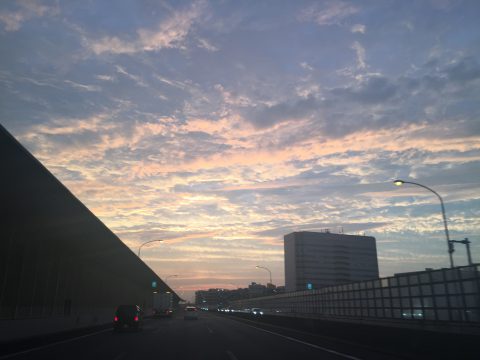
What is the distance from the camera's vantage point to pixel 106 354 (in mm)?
15188

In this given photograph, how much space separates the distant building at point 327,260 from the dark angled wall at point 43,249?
110441 mm

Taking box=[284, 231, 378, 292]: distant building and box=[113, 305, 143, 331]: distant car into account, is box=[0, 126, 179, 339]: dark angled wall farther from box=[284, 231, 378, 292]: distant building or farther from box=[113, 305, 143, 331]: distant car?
box=[284, 231, 378, 292]: distant building

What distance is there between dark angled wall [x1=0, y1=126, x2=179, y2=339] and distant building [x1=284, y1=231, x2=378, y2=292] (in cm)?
11044

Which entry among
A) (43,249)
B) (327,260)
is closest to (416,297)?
(43,249)

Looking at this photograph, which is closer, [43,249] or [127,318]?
[43,249]

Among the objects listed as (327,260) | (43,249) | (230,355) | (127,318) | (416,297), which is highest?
(327,260)

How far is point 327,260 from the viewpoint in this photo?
15200 cm

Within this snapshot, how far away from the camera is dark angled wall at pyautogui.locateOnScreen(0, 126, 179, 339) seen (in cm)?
1847

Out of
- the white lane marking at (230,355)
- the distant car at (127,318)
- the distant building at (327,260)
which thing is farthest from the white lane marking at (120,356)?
the distant building at (327,260)

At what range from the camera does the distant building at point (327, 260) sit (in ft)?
490

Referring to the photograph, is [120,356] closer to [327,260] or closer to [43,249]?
[43,249]

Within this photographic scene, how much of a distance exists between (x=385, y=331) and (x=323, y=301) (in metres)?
30.6

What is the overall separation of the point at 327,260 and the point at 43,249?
13173 centimetres

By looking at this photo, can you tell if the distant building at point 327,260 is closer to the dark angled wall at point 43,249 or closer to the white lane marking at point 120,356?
the dark angled wall at point 43,249
